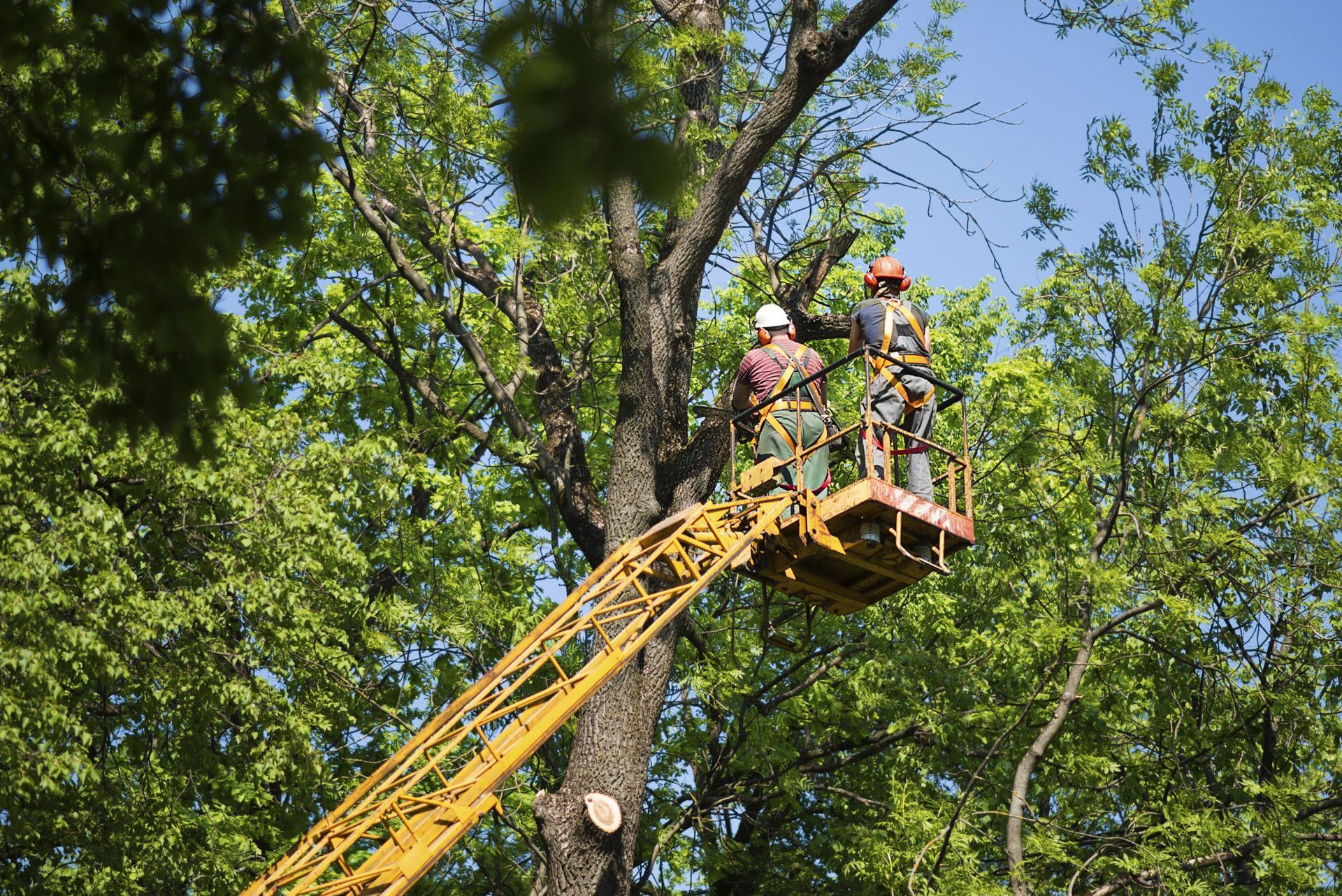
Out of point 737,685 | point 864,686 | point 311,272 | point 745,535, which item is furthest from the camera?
point 311,272

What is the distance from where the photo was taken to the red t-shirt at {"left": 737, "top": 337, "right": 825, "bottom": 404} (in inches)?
434

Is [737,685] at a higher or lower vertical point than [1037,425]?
lower

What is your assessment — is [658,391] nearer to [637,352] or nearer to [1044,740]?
[637,352]

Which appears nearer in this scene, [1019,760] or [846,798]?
[1019,760]

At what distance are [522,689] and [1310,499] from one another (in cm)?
846

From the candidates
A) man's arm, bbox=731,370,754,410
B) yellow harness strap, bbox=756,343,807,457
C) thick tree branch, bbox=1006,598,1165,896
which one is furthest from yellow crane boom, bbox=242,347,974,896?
thick tree branch, bbox=1006,598,1165,896

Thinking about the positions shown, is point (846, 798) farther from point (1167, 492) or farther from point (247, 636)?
point (247, 636)

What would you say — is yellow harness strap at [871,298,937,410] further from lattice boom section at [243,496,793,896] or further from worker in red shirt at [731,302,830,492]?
lattice boom section at [243,496,793,896]

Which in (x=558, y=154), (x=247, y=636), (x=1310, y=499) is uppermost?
(x=247, y=636)

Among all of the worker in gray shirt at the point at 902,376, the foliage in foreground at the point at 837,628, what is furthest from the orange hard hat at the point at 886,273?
the foliage in foreground at the point at 837,628

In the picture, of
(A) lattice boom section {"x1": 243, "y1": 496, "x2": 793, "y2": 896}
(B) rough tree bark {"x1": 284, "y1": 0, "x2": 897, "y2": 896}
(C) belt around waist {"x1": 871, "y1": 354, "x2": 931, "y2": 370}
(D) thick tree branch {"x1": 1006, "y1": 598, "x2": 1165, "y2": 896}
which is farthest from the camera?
(D) thick tree branch {"x1": 1006, "y1": 598, "x2": 1165, "y2": 896}

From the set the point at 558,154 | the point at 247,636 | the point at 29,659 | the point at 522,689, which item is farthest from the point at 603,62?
the point at 522,689

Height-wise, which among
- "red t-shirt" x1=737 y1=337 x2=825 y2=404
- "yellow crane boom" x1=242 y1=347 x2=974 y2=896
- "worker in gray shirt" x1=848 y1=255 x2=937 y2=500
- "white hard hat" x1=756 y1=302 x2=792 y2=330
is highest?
"white hard hat" x1=756 y1=302 x2=792 y2=330

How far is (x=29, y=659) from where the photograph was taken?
10703mm
